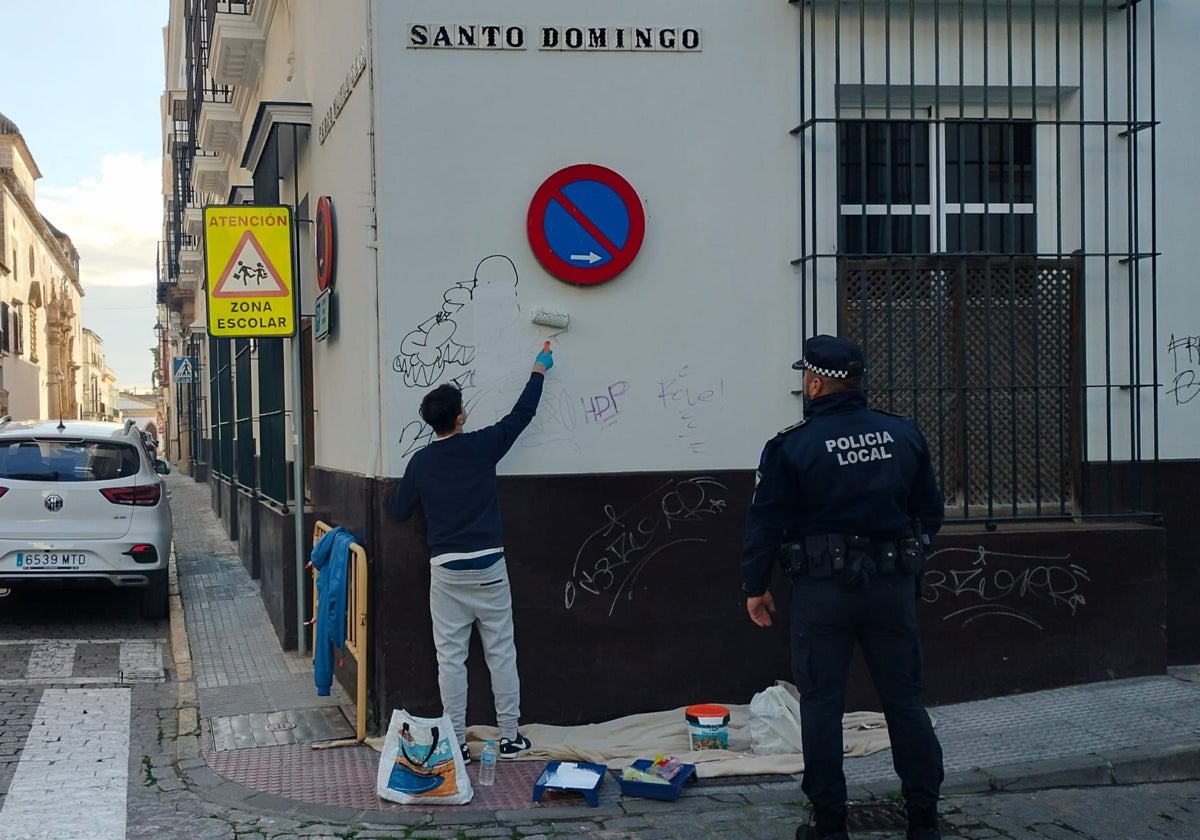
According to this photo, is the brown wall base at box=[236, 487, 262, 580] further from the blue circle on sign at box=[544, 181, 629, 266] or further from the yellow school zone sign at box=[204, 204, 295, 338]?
the blue circle on sign at box=[544, 181, 629, 266]

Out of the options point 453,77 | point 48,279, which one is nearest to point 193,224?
point 453,77

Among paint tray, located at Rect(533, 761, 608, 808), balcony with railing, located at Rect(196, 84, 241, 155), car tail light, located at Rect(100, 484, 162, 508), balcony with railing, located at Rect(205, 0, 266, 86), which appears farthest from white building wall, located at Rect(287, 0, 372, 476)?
balcony with railing, located at Rect(196, 84, 241, 155)

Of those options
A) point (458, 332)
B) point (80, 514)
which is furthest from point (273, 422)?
point (458, 332)

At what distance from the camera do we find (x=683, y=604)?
259 inches

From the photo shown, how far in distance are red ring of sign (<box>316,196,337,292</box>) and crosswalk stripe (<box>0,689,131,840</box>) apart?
9.61ft

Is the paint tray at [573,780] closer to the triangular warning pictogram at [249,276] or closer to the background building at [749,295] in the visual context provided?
the background building at [749,295]

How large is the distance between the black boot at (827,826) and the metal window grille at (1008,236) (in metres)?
2.62

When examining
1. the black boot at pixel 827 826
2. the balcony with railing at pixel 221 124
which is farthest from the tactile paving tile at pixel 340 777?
the balcony with railing at pixel 221 124

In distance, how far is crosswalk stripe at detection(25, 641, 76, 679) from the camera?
840 cm

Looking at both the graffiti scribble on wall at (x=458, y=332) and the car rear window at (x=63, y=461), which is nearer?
the graffiti scribble on wall at (x=458, y=332)

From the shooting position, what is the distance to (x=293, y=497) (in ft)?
31.2

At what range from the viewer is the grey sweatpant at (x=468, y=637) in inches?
241

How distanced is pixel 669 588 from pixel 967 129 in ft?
10.5

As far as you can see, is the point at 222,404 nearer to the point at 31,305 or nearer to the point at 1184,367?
the point at 1184,367
